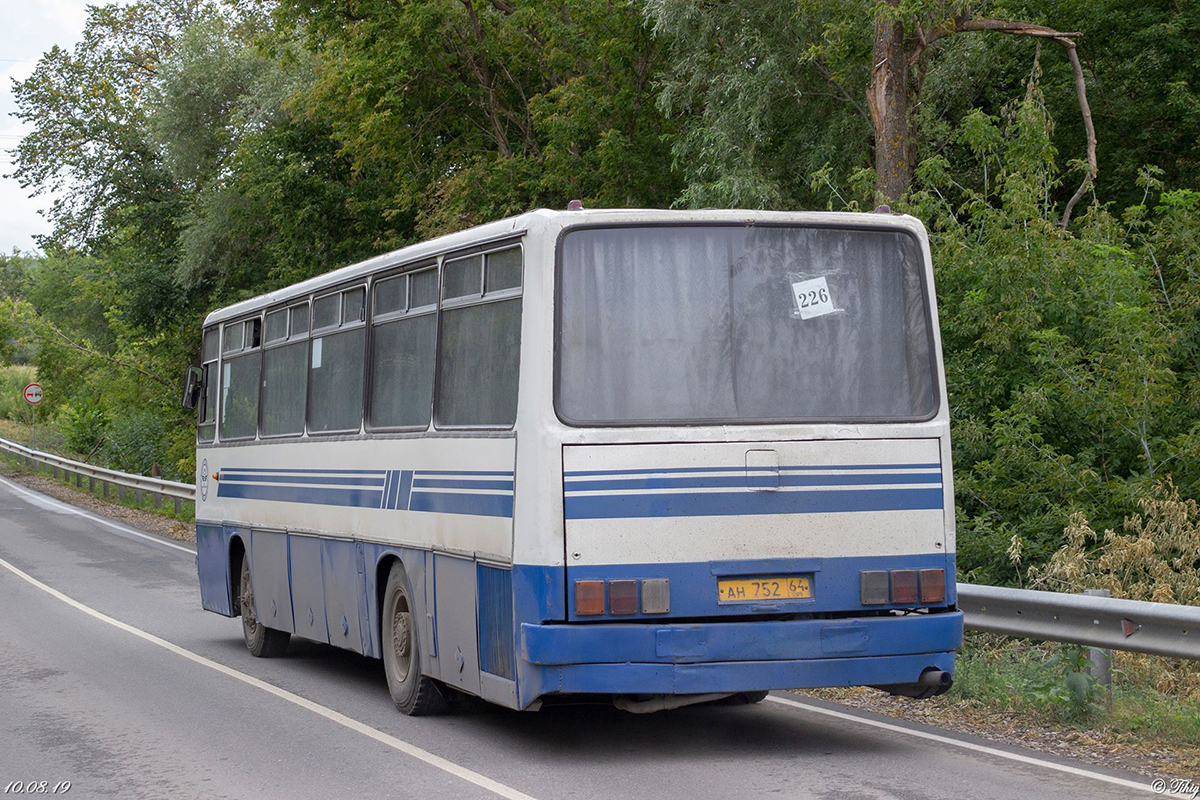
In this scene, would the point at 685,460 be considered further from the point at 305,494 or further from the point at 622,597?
the point at 305,494

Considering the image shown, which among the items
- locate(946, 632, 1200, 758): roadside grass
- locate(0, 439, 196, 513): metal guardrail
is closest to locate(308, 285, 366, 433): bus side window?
locate(946, 632, 1200, 758): roadside grass

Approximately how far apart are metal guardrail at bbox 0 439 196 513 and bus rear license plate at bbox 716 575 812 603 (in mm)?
23887

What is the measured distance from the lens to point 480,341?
930cm

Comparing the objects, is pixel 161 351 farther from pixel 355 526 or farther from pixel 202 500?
pixel 355 526

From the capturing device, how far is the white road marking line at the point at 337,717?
26.2 feet

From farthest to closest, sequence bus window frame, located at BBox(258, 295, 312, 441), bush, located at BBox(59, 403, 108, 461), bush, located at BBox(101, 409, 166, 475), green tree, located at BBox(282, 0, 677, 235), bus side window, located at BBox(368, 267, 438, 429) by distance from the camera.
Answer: bush, located at BBox(59, 403, 108, 461) < bush, located at BBox(101, 409, 166, 475) < green tree, located at BBox(282, 0, 677, 235) < bus window frame, located at BBox(258, 295, 312, 441) < bus side window, located at BBox(368, 267, 438, 429)

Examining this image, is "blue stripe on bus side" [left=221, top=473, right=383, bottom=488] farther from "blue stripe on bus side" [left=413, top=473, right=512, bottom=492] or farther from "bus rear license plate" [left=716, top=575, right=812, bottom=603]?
"bus rear license plate" [left=716, top=575, right=812, bottom=603]

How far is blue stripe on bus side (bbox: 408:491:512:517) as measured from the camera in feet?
28.6

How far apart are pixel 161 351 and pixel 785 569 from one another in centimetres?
4336

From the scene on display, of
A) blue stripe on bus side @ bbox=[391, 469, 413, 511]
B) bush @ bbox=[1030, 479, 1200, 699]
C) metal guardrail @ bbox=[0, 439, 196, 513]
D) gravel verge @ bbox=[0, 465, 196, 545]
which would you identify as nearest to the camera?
blue stripe on bus side @ bbox=[391, 469, 413, 511]

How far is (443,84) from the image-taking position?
3309 centimetres

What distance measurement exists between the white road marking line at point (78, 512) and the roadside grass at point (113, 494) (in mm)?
1121

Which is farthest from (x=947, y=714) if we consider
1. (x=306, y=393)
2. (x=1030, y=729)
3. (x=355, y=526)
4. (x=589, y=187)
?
(x=589, y=187)
